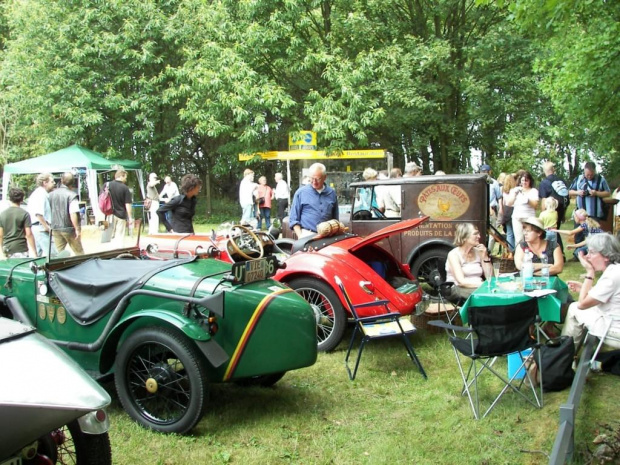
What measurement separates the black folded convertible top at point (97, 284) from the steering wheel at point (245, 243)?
1.44 feet

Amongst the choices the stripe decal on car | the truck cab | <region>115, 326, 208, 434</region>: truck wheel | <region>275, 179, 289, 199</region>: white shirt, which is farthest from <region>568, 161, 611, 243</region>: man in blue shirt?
<region>275, 179, 289, 199</region>: white shirt

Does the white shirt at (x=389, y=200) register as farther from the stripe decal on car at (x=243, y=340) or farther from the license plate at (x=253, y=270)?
the stripe decal on car at (x=243, y=340)

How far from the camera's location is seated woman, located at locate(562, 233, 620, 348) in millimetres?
4785

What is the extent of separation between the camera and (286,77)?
19828mm

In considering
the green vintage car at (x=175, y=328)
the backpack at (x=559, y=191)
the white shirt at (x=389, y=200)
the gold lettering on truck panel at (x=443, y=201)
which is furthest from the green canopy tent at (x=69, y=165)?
the green vintage car at (x=175, y=328)

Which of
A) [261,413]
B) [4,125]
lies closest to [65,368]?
[261,413]

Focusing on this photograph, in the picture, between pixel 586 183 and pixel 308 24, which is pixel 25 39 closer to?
pixel 308 24

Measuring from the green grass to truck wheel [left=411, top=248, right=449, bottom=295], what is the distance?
3.01 m

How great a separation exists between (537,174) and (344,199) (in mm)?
6850

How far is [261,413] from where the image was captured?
4.57 m

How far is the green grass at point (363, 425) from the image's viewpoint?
3895 mm

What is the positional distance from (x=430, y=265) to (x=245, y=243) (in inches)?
155

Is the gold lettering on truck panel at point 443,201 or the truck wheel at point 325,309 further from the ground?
the gold lettering on truck panel at point 443,201

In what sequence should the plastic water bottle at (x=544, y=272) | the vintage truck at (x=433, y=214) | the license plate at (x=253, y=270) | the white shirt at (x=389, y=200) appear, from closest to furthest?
the license plate at (x=253, y=270)
the plastic water bottle at (x=544, y=272)
the vintage truck at (x=433, y=214)
the white shirt at (x=389, y=200)
